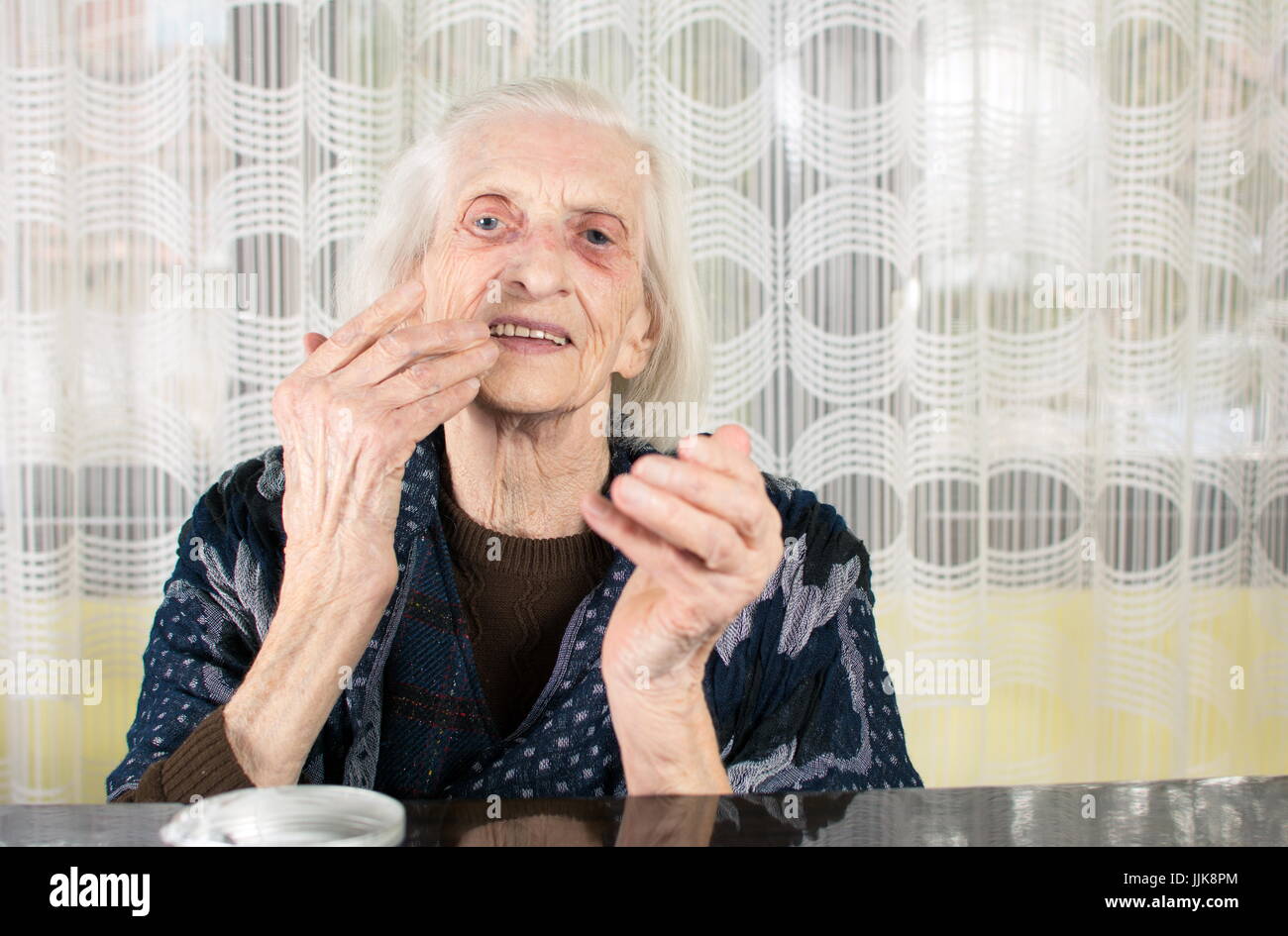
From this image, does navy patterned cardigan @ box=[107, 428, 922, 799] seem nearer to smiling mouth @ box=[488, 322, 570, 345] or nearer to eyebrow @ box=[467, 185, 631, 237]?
smiling mouth @ box=[488, 322, 570, 345]

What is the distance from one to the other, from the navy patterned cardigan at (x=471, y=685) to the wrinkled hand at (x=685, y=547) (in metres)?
0.33

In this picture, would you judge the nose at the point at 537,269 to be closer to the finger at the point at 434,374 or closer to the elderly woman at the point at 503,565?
the elderly woman at the point at 503,565

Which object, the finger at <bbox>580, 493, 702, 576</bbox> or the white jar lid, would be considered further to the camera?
the finger at <bbox>580, 493, 702, 576</bbox>

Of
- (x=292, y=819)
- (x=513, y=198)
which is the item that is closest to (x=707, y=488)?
(x=292, y=819)

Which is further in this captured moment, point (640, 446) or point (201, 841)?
point (640, 446)

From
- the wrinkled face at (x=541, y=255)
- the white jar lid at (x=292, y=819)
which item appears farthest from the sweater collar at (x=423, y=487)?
the white jar lid at (x=292, y=819)

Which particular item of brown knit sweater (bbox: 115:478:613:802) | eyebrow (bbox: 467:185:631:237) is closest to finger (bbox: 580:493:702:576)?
brown knit sweater (bbox: 115:478:613:802)

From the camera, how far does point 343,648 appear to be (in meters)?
1.07

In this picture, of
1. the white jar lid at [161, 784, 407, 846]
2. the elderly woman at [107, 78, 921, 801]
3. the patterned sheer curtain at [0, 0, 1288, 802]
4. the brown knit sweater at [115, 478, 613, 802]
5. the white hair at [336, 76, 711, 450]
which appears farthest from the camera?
the patterned sheer curtain at [0, 0, 1288, 802]

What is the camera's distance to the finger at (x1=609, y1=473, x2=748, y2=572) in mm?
730

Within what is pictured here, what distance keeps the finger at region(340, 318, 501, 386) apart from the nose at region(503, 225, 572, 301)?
0.21 m

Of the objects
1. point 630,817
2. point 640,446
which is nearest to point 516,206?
point 640,446
